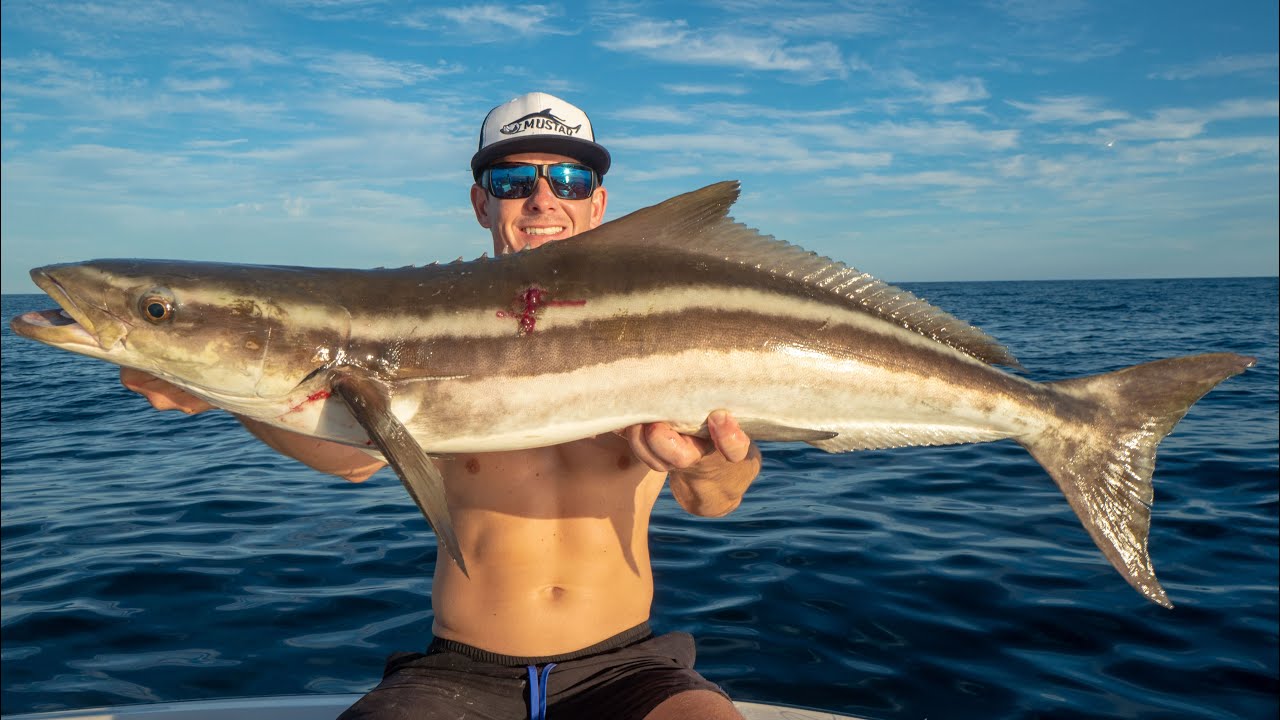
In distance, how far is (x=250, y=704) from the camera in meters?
4.91

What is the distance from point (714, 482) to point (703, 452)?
55 cm

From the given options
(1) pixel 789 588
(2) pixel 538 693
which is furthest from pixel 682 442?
(1) pixel 789 588

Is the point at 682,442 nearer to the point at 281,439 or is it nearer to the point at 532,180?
the point at 281,439

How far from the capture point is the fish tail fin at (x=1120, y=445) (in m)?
3.71

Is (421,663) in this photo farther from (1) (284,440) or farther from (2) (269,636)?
(2) (269,636)

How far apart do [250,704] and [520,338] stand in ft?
10.4

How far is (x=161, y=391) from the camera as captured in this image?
11.2ft

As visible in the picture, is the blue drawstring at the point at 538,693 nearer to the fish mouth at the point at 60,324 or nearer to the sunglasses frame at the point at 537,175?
the fish mouth at the point at 60,324

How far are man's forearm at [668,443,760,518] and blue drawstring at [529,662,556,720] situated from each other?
41.7 inches

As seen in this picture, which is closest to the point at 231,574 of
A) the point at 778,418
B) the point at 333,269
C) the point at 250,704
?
the point at 250,704

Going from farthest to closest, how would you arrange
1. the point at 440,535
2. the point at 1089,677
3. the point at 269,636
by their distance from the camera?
the point at 269,636 → the point at 1089,677 → the point at 440,535

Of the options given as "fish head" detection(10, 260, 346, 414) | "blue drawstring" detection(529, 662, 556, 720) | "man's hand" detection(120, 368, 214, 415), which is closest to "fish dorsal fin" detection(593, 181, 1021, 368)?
"fish head" detection(10, 260, 346, 414)

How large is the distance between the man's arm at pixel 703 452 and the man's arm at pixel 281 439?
3.74ft

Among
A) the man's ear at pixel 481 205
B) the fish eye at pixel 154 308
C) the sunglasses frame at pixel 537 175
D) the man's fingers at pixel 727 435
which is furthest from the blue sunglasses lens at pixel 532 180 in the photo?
the fish eye at pixel 154 308
